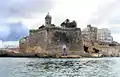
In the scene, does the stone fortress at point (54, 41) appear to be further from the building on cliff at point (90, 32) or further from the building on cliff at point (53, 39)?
the building on cliff at point (90, 32)

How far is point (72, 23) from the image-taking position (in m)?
118

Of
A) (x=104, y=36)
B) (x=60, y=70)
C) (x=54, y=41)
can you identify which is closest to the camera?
(x=60, y=70)

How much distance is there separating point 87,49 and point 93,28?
1626 inches

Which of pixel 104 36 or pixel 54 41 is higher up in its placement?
pixel 104 36

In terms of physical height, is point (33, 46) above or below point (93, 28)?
below

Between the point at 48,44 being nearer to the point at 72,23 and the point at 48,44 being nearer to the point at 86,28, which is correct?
the point at 72,23

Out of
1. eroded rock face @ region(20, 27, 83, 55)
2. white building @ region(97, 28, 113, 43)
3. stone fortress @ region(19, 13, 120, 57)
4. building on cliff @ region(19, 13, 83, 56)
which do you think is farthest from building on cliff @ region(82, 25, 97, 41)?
eroded rock face @ region(20, 27, 83, 55)

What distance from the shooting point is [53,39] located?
359ft

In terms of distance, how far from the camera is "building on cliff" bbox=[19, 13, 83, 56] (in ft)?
358

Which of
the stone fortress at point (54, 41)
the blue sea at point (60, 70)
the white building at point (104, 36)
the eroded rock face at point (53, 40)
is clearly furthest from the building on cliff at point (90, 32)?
the blue sea at point (60, 70)

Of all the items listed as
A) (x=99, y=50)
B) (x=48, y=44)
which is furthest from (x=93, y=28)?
(x=48, y=44)

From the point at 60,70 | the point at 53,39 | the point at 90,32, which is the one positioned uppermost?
the point at 90,32

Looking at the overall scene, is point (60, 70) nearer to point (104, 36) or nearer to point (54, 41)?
point (54, 41)

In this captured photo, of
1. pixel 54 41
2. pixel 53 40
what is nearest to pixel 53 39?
pixel 53 40
